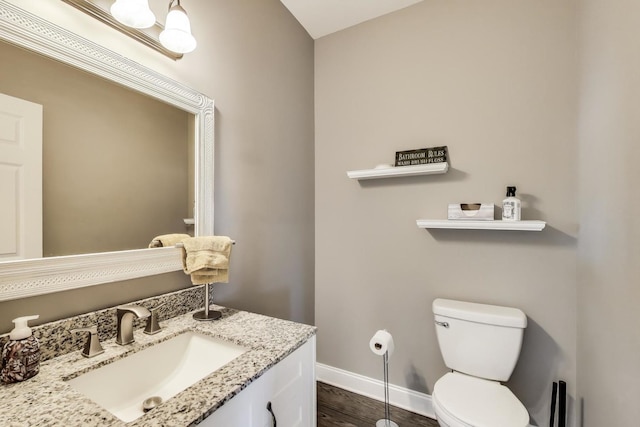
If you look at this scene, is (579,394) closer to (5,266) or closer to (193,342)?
(193,342)

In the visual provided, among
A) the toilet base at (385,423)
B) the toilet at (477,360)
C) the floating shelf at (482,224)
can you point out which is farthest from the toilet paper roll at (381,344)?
the floating shelf at (482,224)

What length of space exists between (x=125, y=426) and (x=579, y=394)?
6.59 feet

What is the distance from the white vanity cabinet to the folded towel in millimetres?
676

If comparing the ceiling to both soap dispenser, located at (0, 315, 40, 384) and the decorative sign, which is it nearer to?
the decorative sign

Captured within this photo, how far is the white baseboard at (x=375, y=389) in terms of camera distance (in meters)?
1.76

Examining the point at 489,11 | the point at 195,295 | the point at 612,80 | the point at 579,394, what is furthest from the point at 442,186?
the point at 195,295

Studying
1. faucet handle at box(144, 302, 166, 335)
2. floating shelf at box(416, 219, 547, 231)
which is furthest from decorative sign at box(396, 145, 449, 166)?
faucet handle at box(144, 302, 166, 335)

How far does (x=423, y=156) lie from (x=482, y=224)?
541mm

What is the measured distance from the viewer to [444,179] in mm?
1717

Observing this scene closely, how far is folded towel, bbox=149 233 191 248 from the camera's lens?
1.09 metres

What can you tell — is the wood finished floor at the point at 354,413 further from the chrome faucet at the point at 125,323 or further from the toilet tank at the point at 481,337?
the chrome faucet at the point at 125,323

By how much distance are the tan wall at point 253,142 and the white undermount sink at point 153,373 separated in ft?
0.76

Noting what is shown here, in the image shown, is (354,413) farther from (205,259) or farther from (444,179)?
(444,179)

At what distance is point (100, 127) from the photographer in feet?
3.09
